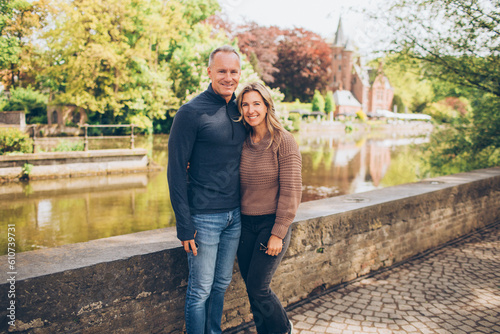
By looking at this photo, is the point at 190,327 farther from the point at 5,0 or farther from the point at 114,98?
the point at 114,98

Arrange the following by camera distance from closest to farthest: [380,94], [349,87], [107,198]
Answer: [107,198] → [349,87] → [380,94]

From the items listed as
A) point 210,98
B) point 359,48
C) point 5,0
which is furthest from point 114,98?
point 210,98

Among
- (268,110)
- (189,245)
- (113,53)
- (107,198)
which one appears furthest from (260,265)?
(113,53)

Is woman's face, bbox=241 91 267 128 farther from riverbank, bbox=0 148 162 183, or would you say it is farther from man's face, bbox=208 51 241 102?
riverbank, bbox=0 148 162 183

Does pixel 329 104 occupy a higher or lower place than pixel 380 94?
lower

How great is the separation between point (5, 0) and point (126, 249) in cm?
1065

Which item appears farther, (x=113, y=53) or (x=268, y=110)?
(x=113, y=53)

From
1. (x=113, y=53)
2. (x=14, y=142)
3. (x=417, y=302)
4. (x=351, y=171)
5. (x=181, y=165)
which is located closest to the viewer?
(x=181, y=165)

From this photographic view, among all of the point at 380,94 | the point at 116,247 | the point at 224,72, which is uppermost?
the point at 380,94

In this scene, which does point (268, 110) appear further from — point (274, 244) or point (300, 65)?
point (300, 65)

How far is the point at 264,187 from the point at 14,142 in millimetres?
15495

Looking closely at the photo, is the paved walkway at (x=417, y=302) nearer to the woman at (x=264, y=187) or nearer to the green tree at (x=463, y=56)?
the woman at (x=264, y=187)

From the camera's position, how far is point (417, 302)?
12.1 feet

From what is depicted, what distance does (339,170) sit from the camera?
18.6 metres
